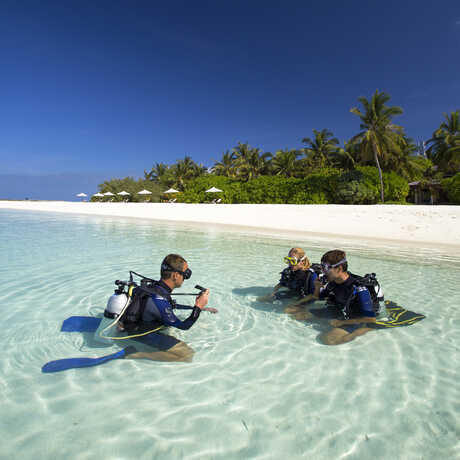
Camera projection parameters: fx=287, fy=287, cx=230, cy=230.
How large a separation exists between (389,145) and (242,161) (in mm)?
19443

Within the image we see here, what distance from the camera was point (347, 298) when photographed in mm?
3744

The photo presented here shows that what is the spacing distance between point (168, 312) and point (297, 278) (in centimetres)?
248

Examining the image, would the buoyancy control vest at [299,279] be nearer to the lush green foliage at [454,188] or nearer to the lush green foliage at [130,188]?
the lush green foliage at [454,188]

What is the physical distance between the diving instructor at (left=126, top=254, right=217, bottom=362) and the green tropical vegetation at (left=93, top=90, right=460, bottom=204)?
80.7 feet

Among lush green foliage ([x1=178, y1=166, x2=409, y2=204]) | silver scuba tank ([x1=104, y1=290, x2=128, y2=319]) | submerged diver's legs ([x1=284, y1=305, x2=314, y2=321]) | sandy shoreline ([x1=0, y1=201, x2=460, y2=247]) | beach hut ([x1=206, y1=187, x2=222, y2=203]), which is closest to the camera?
silver scuba tank ([x1=104, y1=290, x2=128, y2=319])

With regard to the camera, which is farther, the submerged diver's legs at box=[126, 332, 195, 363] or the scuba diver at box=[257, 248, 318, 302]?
the scuba diver at box=[257, 248, 318, 302]

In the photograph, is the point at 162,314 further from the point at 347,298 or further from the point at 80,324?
the point at 347,298

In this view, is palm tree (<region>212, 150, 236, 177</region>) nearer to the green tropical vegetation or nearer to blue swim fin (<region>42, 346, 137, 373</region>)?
the green tropical vegetation

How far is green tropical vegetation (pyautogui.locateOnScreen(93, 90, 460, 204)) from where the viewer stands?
86.9ft

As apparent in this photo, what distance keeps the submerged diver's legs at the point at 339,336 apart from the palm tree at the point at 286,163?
1468 inches

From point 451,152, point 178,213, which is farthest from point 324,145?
point 178,213

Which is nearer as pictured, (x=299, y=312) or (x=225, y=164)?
(x=299, y=312)

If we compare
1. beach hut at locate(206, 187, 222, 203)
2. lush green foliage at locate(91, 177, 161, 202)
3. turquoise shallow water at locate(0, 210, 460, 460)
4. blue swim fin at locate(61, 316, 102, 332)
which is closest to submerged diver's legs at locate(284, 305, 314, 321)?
turquoise shallow water at locate(0, 210, 460, 460)

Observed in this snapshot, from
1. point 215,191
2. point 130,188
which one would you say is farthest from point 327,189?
point 130,188
